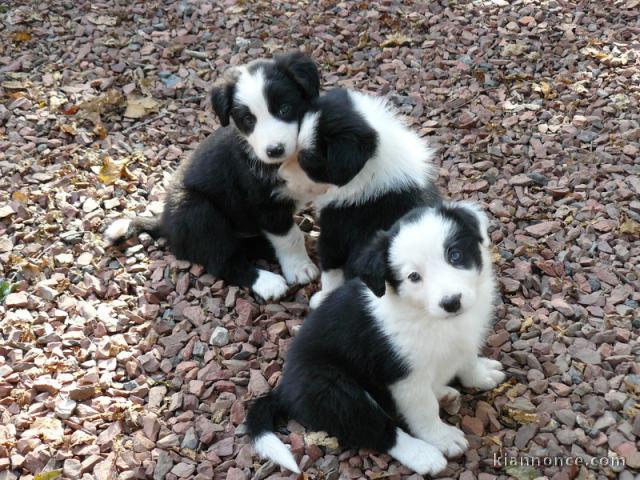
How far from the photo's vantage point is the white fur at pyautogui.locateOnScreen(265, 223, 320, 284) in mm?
4641

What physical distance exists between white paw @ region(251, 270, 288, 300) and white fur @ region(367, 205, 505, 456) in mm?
1161

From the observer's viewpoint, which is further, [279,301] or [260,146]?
[279,301]

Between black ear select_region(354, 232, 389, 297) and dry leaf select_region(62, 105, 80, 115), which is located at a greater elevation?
black ear select_region(354, 232, 389, 297)

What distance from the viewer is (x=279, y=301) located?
448cm

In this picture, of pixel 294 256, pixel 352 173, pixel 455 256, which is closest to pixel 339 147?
pixel 352 173

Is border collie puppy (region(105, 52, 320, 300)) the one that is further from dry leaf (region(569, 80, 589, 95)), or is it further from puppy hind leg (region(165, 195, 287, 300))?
dry leaf (region(569, 80, 589, 95))

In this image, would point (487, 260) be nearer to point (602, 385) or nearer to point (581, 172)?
point (602, 385)

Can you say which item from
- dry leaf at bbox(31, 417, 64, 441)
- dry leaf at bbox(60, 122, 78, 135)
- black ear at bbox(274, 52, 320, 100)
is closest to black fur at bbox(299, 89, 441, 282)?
black ear at bbox(274, 52, 320, 100)

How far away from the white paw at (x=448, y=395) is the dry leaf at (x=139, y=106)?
3.42m

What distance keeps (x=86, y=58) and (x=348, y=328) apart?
4.10 metres

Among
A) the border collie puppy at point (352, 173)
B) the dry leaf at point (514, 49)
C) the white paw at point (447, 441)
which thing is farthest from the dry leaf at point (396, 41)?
the white paw at point (447, 441)

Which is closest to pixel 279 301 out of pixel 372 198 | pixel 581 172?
pixel 372 198

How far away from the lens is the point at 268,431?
3490 mm

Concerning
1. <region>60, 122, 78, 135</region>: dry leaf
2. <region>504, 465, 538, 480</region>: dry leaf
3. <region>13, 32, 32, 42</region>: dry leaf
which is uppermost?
<region>504, 465, 538, 480</region>: dry leaf
